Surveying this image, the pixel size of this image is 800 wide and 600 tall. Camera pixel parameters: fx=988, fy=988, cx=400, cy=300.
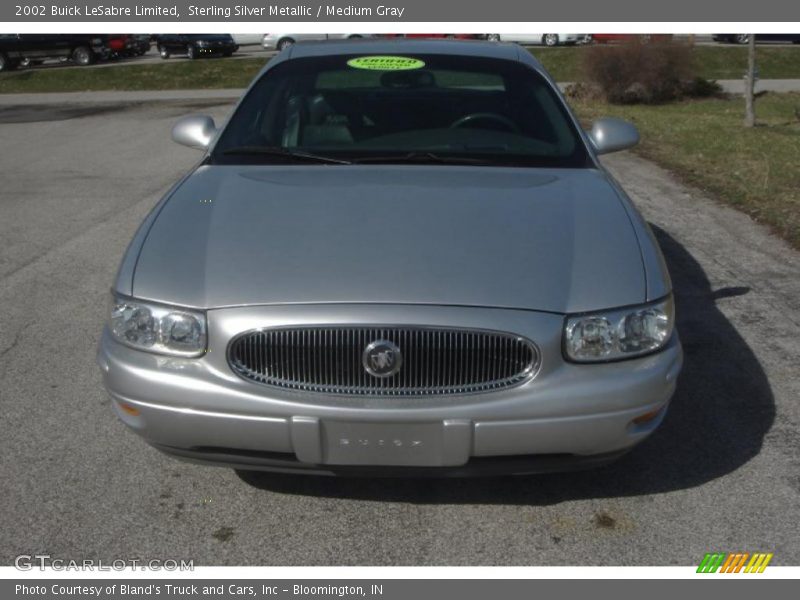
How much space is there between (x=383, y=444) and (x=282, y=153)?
5.97 feet

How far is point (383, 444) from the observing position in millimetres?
3121

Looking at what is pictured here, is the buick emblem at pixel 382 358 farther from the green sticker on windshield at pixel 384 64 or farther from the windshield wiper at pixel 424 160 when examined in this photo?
the green sticker on windshield at pixel 384 64

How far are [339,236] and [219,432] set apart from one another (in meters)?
0.84

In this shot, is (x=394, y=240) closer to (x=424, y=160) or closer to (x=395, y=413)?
(x=395, y=413)

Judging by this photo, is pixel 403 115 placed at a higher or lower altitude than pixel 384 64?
lower

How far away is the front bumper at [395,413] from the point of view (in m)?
3.10

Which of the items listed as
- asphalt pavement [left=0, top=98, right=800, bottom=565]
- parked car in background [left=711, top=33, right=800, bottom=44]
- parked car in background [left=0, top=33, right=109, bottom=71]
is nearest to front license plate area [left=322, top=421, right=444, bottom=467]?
asphalt pavement [left=0, top=98, right=800, bottom=565]

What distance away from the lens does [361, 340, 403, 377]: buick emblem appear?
3.10m

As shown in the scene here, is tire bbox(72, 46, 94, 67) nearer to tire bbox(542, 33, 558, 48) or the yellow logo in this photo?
tire bbox(542, 33, 558, 48)

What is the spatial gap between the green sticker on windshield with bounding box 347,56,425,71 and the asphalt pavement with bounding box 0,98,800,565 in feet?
6.63

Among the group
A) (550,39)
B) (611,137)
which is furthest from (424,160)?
(550,39)

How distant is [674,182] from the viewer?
10.3m

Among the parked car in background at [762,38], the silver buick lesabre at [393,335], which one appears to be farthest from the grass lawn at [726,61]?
the silver buick lesabre at [393,335]
